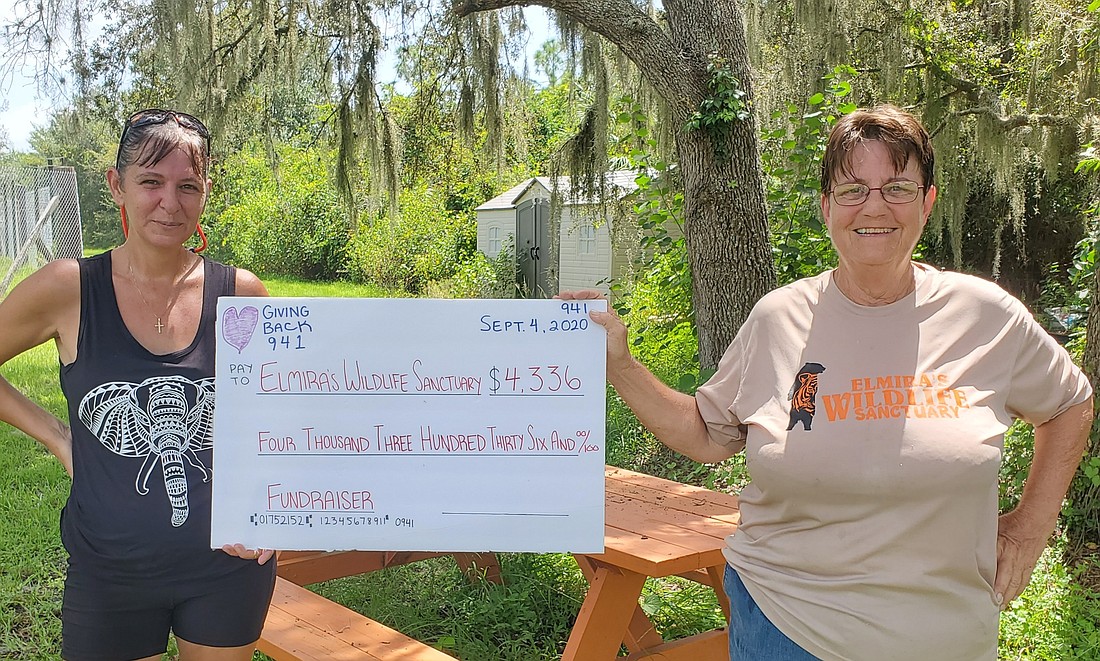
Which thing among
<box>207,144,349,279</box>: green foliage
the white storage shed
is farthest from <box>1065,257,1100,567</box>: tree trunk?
<box>207,144,349,279</box>: green foliage

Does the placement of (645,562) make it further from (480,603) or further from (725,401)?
(480,603)

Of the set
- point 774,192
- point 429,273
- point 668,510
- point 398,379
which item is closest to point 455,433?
point 398,379

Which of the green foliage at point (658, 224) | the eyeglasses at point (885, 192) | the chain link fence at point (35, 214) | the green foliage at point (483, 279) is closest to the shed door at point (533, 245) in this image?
the green foliage at point (483, 279)

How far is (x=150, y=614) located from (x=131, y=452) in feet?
1.04

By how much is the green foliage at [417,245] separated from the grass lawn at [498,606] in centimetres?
1247

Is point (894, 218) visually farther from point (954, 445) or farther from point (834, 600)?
point (834, 600)

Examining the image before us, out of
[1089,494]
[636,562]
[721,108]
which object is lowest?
[1089,494]

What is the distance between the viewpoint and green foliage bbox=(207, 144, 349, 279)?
20.5 metres

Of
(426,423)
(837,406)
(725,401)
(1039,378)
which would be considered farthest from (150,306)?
(1039,378)

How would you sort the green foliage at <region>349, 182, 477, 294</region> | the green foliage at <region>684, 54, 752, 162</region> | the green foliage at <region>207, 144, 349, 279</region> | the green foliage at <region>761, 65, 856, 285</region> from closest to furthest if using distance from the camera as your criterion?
the green foliage at <region>684, 54, 752, 162</region> < the green foliage at <region>761, 65, 856, 285</region> < the green foliage at <region>349, 182, 477, 294</region> < the green foliage at <region>207, 144, 349, 279</region>

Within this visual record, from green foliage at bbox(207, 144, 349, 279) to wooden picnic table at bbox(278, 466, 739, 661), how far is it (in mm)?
16699

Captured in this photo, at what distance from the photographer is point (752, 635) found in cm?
161

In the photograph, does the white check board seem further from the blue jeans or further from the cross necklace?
the blue jeans

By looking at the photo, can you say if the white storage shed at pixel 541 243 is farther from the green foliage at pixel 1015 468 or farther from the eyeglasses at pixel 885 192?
the eyeglasses at pixel 885 192
